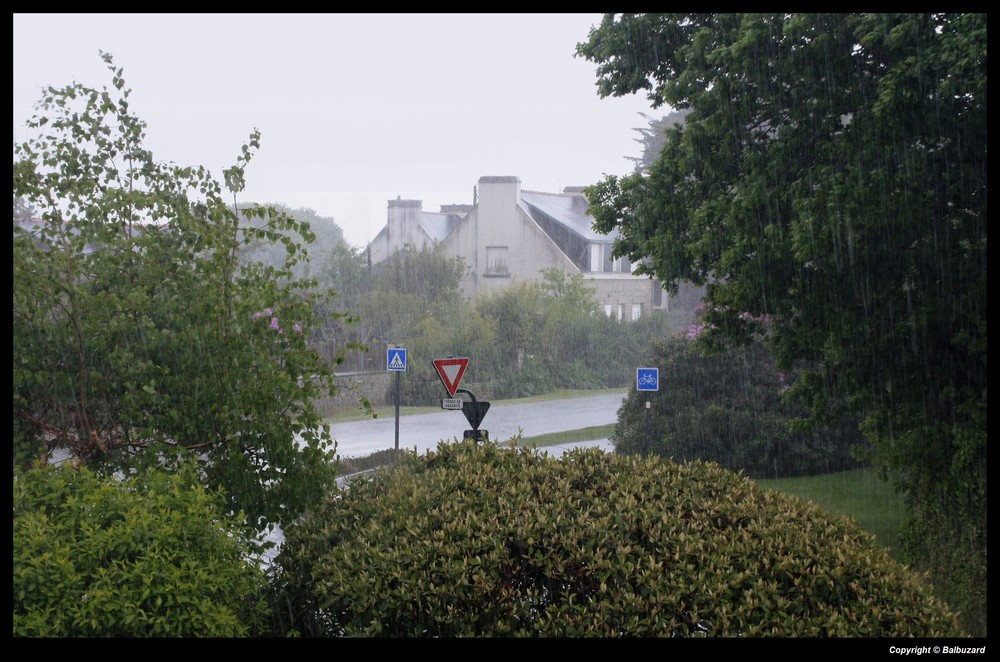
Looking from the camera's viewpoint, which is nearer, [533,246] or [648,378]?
[648,378]

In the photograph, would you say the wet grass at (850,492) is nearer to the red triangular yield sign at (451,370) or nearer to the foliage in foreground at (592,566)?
the red triangular yield sign at (451,370)

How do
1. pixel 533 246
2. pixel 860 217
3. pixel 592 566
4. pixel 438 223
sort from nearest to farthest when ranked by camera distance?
pixel 592 566, pixel 860 217, pixel 533 246, pixel 438 223

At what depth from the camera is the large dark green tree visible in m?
6.96

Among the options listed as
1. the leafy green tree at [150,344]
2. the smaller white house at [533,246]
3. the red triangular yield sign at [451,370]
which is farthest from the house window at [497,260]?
the leafy green tree at [150,344]

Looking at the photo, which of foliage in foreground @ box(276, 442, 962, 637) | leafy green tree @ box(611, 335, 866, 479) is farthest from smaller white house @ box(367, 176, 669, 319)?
foliage in foreground @ box(276, 442, 962, 637)

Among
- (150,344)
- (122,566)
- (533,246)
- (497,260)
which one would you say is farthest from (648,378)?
(497,260)

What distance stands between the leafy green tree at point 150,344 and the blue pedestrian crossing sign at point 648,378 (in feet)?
35.8

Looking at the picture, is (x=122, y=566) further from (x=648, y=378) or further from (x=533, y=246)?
(x=533, y=246)

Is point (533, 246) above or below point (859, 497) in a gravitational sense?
above

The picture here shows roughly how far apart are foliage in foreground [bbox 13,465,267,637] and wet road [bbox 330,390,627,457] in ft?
48.0

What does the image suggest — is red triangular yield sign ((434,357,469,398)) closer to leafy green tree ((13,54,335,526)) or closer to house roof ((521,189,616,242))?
leafy green tree ((13,54,335,526))

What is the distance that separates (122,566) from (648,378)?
13128 millimetres

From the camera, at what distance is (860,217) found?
6.86m
